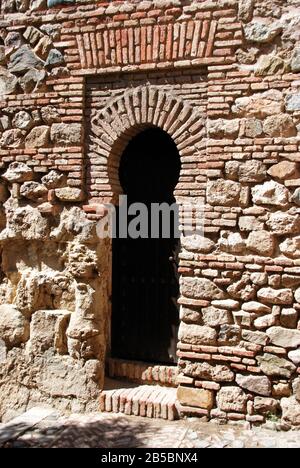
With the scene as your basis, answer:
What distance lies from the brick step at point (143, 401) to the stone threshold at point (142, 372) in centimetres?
7

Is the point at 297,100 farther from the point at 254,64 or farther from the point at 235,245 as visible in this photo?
the point at 235,245

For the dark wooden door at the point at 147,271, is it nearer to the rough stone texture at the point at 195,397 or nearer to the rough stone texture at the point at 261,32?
the rough stone texture at the point at 195,397

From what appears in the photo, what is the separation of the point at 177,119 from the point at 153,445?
2893 mm

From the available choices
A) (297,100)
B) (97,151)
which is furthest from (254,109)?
(97,151)

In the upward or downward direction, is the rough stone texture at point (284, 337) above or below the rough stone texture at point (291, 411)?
above

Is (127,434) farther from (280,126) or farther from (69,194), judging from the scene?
(280,126)

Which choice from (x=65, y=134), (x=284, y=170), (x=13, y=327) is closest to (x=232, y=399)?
(x=284, y=170)

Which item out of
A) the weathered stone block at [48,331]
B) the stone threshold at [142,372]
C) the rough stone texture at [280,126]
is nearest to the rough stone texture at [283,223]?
the rough stone texture at [280,126]

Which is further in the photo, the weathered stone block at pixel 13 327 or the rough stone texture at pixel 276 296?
the weathered stone block at pixel 13 327

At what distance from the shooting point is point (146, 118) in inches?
183

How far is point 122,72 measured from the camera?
470 centimetres

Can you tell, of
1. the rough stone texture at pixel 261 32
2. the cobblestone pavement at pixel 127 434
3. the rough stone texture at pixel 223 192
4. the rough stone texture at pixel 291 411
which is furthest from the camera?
the rough stone texture at pixel 223 192

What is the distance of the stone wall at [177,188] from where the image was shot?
4.23 meters
